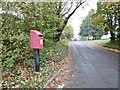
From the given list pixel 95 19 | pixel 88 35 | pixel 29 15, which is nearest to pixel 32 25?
pixel 29 15

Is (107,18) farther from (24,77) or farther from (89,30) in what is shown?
(89,30)

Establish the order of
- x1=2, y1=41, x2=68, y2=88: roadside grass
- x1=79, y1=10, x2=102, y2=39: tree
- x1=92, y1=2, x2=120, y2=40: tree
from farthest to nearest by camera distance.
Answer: x1=79, y1=10, x2=102, y2=39: tree, x1=92, y1=2, x2=120, y2=40: tree, x1=2, y1=41, x2=68, y2=88: roadside grass

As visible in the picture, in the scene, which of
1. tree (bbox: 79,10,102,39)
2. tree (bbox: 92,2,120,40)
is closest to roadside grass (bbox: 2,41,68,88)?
tree (bbox: 92,2,120,40)

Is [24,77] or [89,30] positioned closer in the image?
[24,77]

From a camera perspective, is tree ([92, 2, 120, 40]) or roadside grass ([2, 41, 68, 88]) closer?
roadside grass ([2, 41, 68, 88])

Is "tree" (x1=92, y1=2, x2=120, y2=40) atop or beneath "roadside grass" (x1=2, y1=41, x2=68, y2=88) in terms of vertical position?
atop

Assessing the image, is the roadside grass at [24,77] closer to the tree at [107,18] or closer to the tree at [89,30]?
the tree at [107,18]

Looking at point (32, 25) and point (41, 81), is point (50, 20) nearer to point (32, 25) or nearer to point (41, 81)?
point (32, 25)

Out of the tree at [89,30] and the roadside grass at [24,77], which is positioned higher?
the tree at [89,30]

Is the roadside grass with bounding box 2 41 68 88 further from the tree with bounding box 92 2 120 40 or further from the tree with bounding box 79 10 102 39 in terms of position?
the tree with bounding box 79 10 102 39

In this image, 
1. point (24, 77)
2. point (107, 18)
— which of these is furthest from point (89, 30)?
point (24, 77)

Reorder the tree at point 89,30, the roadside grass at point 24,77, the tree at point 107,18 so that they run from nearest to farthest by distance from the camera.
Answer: the roadside grass at point 24,77, the tree at point 107,18, the tree at point 89,30

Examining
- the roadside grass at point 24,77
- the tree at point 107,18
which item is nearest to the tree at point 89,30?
the tree at point 107,18

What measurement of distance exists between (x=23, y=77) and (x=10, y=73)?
2.19 ft
